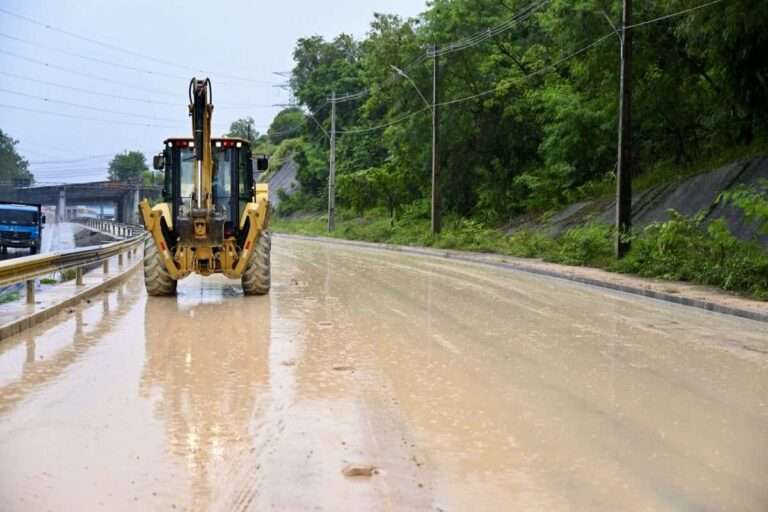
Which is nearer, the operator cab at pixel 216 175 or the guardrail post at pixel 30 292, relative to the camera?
the guardrail post at pixel 30 292

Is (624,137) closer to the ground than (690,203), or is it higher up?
higher up

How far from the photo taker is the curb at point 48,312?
12078 mm

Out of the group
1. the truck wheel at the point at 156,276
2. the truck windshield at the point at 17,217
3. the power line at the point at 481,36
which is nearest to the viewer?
the truck wheel at the point at 156,276

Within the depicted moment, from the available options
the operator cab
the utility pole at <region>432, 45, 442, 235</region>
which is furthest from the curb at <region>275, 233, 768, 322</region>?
the operator cab

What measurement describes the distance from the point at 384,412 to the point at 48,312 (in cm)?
839

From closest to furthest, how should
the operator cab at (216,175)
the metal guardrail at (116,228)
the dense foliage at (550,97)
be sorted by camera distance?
1. the operator cab at (216,175)
2. the dense foliage at (550,97)
3. the metal guardrail at (116,228)

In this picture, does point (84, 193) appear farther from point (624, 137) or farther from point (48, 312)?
point (48, 312)

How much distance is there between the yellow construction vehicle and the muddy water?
9.78 ft

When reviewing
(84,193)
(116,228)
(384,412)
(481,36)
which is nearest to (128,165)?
(84,193)

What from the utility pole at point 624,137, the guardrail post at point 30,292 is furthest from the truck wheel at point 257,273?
the utility pole at point 624,137

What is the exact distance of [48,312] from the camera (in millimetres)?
14102

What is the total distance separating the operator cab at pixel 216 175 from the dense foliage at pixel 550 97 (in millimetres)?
13147

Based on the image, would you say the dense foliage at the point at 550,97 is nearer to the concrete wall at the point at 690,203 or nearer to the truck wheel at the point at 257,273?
the concrete wall at the point at 690,203

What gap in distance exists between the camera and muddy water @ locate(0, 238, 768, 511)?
18.2 feet
